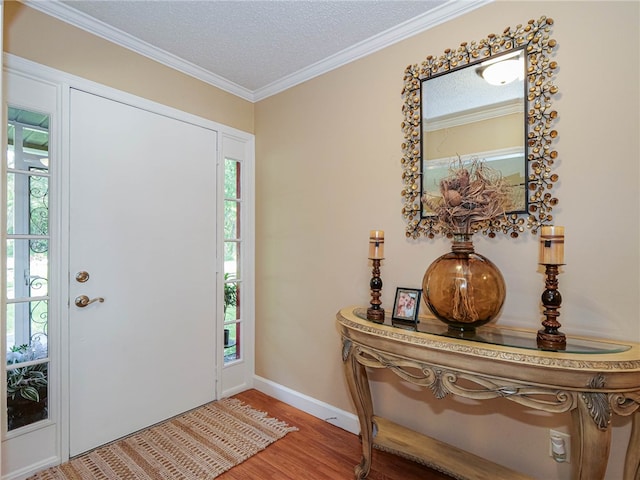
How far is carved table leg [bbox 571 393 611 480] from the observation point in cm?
109

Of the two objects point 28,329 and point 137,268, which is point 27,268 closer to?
point 28,329

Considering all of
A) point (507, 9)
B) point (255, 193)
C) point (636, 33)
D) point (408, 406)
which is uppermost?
point (507, 9)

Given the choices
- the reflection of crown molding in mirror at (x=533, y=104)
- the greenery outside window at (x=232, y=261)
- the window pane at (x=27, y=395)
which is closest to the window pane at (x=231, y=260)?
the greenery outside window at (x=232, y=261)

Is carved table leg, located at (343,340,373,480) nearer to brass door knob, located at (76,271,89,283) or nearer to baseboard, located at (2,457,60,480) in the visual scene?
brass door knob, located at (76,271,89,283)

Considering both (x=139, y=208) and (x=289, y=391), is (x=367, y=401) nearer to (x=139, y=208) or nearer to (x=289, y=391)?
(x=289, y=391)

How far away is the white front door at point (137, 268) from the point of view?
1.95 meters

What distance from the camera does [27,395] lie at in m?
1.79

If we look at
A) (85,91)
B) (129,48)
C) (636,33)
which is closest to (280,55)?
(129,48)

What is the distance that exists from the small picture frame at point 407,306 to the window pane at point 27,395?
1957 mm

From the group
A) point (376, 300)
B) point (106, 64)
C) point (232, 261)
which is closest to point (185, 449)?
point (232, 261)

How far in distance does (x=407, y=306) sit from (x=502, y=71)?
127cm

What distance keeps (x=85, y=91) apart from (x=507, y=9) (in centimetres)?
235

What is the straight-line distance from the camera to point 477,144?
1.73 m

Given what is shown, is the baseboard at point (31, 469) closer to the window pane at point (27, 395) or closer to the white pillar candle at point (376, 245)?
the window pane at point (27, 395)
